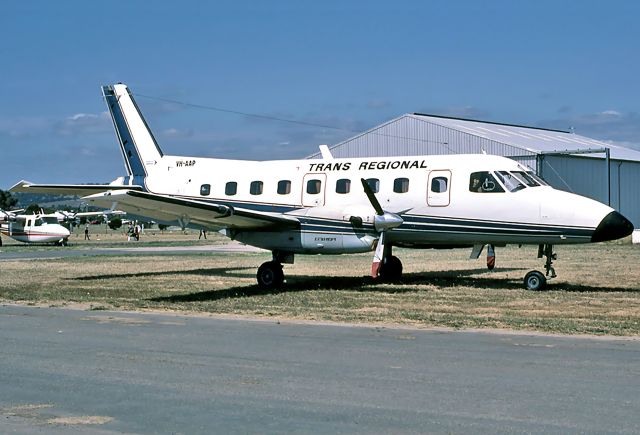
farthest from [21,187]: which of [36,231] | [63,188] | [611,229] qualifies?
[36,231]

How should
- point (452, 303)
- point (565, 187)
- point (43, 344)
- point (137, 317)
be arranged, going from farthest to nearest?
point (565, 187)
point (452, 303)
point (137, 317)
point (43, 344)

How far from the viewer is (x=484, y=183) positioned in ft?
66.7

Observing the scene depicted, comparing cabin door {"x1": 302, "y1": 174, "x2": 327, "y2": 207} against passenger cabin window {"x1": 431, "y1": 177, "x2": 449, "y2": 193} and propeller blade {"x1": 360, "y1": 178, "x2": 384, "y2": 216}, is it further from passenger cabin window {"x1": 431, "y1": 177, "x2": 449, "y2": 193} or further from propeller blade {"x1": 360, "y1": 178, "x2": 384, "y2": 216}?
passenger cabin window {"x1": 431, "y1": 177, "x2": 449, "y2": 193}

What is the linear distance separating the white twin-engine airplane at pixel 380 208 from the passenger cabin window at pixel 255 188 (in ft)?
0.11

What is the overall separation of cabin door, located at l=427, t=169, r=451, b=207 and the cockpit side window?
1322 mm

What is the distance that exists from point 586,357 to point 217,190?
49.9ft


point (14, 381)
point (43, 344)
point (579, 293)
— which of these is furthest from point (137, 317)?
point (579, 293)

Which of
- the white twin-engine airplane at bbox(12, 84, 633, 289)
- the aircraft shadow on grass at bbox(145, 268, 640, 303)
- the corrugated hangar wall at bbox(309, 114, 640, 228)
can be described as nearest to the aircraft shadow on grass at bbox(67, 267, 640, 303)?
the aircraft shadow on grass at bbox(145, 268, 640, 303)

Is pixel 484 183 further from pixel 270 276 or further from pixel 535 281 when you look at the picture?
pixel 270 276

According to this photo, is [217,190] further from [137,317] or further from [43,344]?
[43,344]

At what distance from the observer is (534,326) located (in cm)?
1397

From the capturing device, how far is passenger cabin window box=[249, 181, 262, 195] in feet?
76.3

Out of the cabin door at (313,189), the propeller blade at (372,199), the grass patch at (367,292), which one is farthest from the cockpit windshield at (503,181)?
the cabin door at (313,189)

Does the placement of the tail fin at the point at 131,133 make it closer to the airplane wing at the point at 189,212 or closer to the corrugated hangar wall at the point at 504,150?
the airplane wing at the point at 189,212
